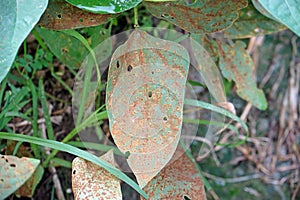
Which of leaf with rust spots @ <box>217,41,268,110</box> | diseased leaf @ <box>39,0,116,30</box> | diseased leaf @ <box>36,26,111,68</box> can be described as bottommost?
leaf with rust spots @ <box>217,41,268,110</box>

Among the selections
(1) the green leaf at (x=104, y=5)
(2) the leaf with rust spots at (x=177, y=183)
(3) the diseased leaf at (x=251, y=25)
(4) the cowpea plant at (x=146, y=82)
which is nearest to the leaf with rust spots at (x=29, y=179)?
(4) the cowpea plant at (x=146, y=82)

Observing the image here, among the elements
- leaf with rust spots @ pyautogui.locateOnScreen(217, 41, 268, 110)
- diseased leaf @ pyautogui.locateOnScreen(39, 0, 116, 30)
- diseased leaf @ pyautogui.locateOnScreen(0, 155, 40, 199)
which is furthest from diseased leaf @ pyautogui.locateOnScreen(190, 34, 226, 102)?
diseased leaf @ pyautogui.locateOnScreen(0, 155, 40, 199)

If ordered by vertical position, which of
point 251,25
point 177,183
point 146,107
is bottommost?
point 177,183

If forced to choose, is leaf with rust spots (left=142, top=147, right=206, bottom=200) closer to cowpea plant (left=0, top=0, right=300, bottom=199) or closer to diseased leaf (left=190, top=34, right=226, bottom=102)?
cowpea plant (left=0, top=0, right=300, bottom=199)

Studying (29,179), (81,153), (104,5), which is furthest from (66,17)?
(29,179)

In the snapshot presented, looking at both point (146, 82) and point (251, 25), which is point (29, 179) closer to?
point (146, 82)

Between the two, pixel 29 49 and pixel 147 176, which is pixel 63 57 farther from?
pixel 147 176
